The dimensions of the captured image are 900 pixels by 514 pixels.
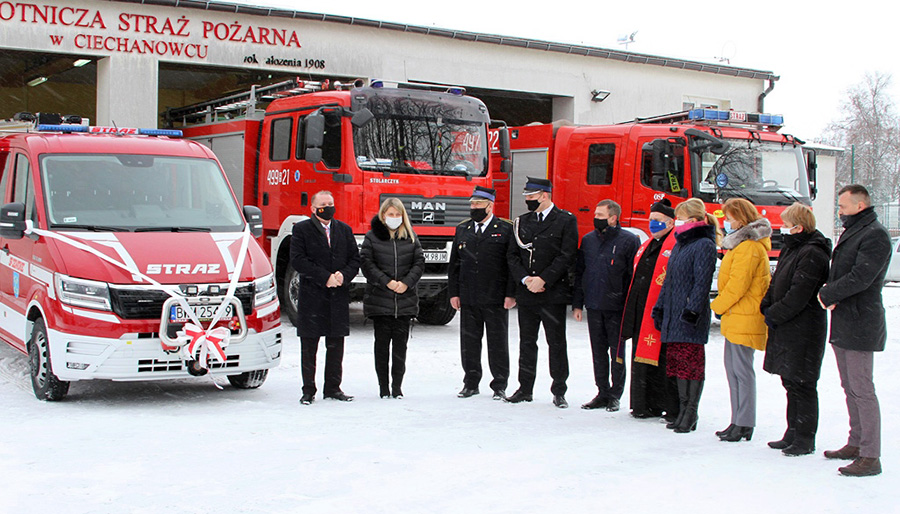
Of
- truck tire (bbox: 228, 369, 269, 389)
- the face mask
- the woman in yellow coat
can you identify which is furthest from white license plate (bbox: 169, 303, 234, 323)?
the woman in yellow coat

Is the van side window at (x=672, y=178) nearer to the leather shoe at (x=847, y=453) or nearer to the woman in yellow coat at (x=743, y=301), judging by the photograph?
the woman in yellow coat at (x=743, y=301)

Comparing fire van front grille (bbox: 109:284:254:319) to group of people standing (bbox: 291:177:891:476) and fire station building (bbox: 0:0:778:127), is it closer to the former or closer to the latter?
group of people standing (bbox: 291:177:891:476)

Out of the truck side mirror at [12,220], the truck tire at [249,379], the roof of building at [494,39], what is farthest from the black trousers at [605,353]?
the roof of building at [494,39]

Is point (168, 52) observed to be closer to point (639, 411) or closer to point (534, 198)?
point (534, 198)

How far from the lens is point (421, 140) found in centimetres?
1223

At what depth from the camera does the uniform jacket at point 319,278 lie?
7.97 meters

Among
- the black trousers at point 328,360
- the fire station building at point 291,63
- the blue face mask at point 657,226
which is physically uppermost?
the fire station building at point 291,63

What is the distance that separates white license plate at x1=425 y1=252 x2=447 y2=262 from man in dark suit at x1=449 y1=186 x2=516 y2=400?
3620 millimetres

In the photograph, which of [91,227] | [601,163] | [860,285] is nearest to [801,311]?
[860,285]

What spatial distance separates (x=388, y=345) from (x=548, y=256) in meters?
1.55

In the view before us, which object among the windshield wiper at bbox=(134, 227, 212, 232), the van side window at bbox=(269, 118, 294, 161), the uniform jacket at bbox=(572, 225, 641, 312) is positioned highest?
the van side window at bbox=(269, 118, 294, 161)

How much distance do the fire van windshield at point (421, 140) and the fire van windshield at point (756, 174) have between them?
9.68 ft

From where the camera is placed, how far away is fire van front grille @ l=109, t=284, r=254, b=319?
7.34 metres

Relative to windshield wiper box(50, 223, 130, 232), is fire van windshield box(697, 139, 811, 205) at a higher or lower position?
higher
